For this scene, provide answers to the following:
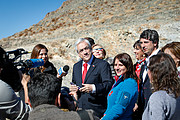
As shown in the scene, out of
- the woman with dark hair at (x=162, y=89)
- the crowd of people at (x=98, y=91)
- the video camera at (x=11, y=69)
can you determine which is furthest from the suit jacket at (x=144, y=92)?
the video camera at (x=11, y=69)

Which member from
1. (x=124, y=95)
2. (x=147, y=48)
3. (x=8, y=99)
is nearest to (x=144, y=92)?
(x=124, y=95)

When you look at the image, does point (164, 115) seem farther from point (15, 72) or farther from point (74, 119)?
point (15, 72)

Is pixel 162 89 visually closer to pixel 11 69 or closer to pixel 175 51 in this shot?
pixel 175 51

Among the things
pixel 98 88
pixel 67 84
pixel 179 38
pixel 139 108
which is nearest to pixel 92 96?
pixel 98 88

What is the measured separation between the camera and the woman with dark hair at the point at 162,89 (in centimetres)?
165

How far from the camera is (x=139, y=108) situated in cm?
308

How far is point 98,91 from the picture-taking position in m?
2.60

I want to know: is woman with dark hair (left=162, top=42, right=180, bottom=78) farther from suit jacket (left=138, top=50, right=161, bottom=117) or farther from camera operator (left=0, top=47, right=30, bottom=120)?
camera operator (left=0, top=47, right=30, bottom=120)

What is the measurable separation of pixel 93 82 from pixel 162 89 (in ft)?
4.32

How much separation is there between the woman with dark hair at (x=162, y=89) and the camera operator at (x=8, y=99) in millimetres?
1550

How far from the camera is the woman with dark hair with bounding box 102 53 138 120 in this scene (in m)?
2.10

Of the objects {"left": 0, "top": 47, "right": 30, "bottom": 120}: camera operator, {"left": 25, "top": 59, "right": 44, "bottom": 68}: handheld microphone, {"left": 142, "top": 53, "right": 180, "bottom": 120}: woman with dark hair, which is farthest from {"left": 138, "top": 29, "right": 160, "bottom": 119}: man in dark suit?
{"left": 0, "top": 47, "right": 30, "bottom": 120}: camera operator

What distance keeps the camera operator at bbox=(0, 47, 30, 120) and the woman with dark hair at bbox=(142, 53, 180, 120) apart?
1.55m

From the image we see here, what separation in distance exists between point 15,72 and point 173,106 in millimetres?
2183
